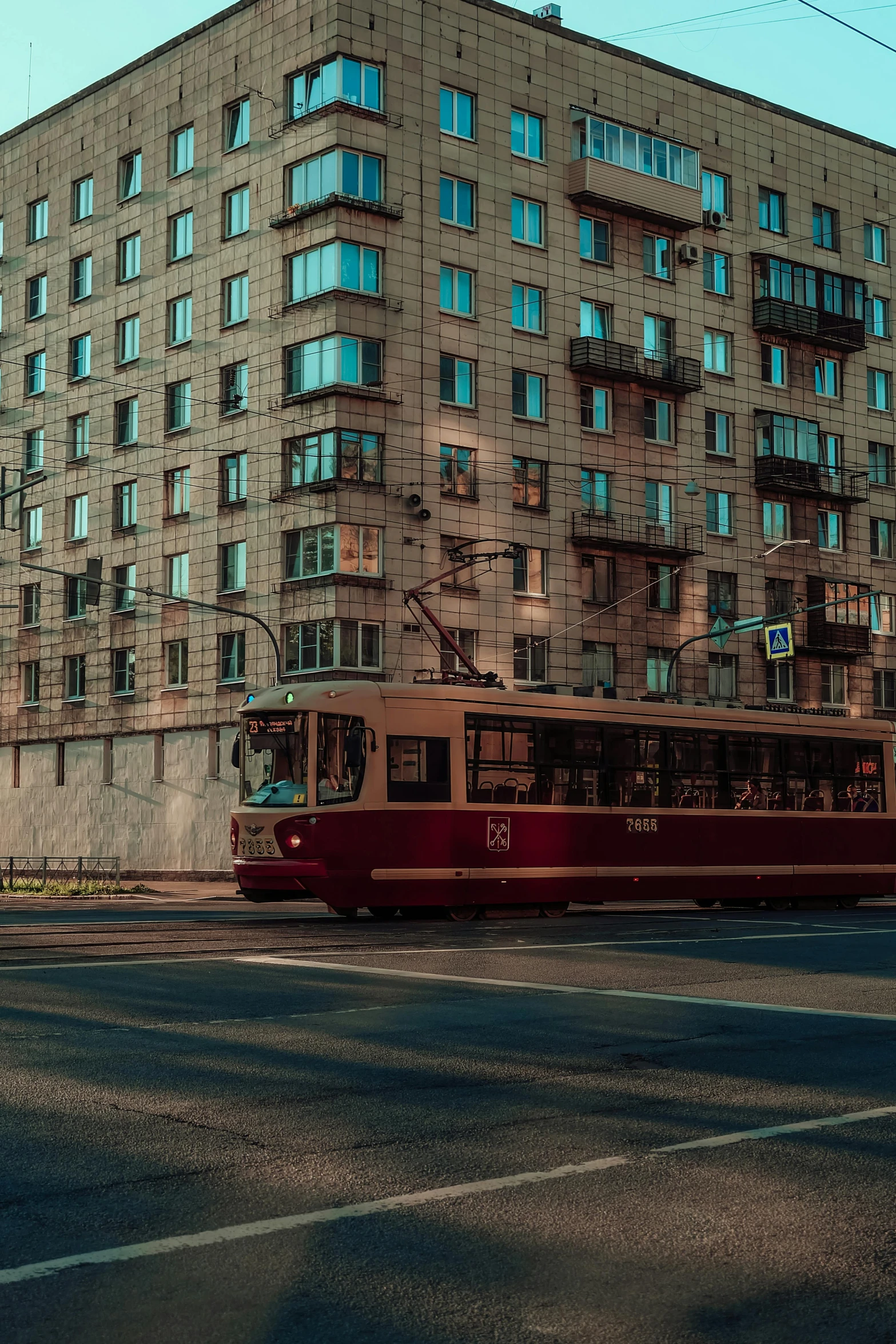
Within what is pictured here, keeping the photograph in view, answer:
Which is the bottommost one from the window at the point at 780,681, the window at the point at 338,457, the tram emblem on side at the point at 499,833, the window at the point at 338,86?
the tram emblem on side at the point at 499,833

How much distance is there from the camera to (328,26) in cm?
4219

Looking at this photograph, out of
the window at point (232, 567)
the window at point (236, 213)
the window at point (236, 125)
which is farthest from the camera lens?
the window at point (236, 125)

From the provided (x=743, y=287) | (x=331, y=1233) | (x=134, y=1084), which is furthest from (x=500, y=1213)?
(x=743, y=287)

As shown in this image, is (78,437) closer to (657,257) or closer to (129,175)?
(129,175)

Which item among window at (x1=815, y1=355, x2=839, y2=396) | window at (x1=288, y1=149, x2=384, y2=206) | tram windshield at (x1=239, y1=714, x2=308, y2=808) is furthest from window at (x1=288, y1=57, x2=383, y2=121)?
tram windshield at (x1=239, y1=714, x2=308, y2=808)

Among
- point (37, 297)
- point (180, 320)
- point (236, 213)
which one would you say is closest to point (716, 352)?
point (236, 213)

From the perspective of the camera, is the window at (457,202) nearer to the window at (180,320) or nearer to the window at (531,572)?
the window at (180,320)

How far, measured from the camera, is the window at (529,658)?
44.5m

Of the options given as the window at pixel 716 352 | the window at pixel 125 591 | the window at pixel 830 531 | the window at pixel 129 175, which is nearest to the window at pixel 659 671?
the window at pixel 830 531

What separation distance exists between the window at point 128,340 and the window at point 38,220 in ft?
21.0

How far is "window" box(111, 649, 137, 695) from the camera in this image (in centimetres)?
4809

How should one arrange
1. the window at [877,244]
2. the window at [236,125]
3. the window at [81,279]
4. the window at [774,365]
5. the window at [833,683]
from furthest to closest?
the window at [877,244] < the window at [774,365] < the window at [833,683] < the window at [81,279] < the window at [236,125]

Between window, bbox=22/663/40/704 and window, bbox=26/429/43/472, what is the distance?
6667 millimetres

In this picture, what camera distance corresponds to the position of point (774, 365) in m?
52.8
